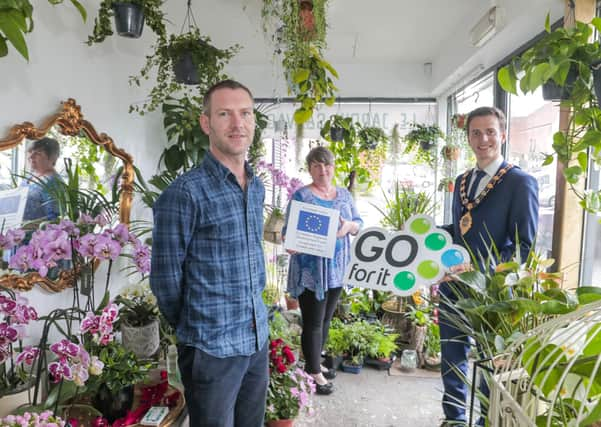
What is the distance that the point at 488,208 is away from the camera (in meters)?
1.72

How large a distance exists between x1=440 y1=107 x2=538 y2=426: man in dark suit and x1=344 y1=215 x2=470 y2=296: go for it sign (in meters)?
0.22

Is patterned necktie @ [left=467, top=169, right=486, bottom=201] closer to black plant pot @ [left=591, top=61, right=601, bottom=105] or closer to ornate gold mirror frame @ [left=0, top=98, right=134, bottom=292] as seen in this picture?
black plant pot @ [left=591, top=61, right=601, bottom=105]

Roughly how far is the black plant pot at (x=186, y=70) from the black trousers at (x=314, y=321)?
1.44 meters

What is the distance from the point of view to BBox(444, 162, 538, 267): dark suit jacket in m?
1.64

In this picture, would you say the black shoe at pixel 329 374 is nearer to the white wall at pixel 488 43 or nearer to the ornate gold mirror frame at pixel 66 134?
the ornate gold mirror frame at pixel 66 134

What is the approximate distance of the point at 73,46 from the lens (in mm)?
2027

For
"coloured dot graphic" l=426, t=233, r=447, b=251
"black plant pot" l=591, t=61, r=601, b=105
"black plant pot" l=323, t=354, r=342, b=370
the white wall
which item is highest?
the white wall

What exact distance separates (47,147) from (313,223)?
1.28 m

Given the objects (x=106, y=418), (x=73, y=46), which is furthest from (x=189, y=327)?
(x=73, y=46)

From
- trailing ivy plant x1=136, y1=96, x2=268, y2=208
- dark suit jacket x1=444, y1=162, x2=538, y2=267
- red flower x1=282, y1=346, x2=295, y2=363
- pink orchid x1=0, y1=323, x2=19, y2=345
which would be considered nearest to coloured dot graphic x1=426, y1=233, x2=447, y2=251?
dark suit jacket x1=444, y1=162, x2=538, y2=267

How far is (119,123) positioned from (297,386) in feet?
6.14

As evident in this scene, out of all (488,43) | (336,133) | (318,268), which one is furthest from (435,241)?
(336,133)

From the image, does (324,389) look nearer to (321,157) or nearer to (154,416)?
(154,416)

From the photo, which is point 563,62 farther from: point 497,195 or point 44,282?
point 44,282
